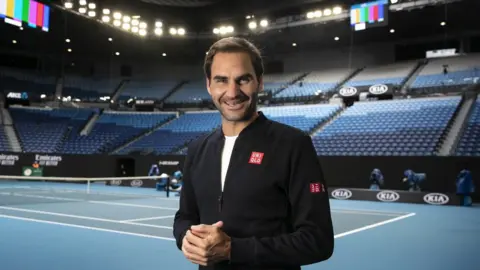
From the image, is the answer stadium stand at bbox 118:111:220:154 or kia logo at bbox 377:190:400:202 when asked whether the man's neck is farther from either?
stadium stand at bbox 118:111:220:154

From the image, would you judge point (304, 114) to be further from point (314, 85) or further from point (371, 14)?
point (371, 14)

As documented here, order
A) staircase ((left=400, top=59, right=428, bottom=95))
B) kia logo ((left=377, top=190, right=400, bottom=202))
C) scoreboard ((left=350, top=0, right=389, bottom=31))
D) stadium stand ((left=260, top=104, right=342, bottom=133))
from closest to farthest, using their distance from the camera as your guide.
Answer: kia logo ((left=377, top=190, right=400, bottom=202))
scoreboard ((left=350, top=0, right=389, bottom=31))
stadium stand ((left=260, top=104, right=342, bottom=133))
staircase ((left=400, top=59, right=428, bottom=95))

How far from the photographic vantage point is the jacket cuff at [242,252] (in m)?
1.88

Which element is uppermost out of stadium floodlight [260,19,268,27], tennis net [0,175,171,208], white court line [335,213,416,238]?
stadium floodlight [260,19,268,27]

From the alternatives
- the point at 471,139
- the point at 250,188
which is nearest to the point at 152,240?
the point at 250,188

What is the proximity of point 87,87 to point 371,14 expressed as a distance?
91.0 feet

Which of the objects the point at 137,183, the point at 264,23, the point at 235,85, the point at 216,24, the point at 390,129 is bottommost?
the point at 137,183

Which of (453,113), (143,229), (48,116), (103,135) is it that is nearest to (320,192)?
(143,229)

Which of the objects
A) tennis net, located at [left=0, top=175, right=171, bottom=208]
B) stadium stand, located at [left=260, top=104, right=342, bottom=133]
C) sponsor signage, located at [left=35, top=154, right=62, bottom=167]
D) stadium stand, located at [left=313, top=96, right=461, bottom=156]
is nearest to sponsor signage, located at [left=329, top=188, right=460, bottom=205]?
stadium stand, located at [left=313, top=96, right=461, bottom=156]

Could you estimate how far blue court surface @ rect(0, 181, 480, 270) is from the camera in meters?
6.46

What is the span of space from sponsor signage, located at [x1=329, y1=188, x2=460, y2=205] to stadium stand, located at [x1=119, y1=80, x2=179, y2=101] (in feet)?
80.7

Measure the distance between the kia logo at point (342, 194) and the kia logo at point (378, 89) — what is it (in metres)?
12.5

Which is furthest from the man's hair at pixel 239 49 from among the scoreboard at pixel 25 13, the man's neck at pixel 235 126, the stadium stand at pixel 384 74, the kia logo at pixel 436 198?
the stadium stand at pixel 384 74

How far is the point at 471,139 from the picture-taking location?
20.6m
